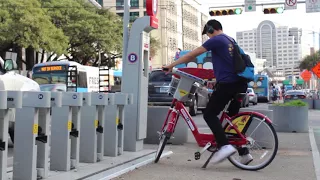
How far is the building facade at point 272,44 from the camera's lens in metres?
141

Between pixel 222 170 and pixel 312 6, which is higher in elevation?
pixel 312 6

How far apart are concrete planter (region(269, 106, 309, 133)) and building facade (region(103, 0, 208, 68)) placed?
67853mm

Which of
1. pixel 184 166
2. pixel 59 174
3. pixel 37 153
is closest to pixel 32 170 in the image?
pixel 37 153

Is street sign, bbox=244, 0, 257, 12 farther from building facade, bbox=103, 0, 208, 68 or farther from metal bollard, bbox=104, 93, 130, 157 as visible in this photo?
building facade, bbox=103, 0, 208, 68

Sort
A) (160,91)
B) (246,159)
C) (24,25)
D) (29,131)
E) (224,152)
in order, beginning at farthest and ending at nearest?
(24,25) → (160,91) → (246,159) → (224,152) → (29,131)

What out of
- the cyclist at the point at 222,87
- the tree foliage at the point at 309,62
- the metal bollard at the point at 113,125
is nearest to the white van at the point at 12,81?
the metal bollard at the point at 113,125

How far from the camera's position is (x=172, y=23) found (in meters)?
94.9

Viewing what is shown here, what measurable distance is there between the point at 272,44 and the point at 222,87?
14953cm

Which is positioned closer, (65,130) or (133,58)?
(65,130)

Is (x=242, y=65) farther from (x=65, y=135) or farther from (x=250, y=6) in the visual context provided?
(x=250, y=6)

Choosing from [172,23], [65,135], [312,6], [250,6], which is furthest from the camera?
[172,23]

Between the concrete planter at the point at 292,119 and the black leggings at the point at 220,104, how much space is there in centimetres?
652

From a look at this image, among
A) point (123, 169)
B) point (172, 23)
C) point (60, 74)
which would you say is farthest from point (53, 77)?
point (172, 23)

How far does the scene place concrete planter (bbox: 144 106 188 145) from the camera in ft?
30.5
